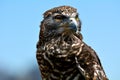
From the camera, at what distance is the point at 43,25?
28.7 ft

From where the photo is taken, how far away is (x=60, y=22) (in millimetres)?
8555

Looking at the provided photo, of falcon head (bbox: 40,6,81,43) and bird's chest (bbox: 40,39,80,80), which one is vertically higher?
A: falcon head (bbox: 40,6,81,43)

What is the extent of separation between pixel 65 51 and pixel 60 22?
42cm

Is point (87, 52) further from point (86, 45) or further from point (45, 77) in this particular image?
point (45, 77)

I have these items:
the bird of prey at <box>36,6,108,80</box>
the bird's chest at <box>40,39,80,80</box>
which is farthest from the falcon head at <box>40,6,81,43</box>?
the bird's chest at <box>40,39,80,80</box>

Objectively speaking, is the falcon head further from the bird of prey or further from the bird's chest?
the bird's chest

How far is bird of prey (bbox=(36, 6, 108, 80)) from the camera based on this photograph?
8.50m

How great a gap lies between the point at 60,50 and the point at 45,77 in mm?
557

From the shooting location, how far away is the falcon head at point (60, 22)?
8.45 m

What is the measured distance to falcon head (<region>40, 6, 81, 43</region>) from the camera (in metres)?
8.45

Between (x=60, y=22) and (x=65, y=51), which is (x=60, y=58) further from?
(x=60, y=22)

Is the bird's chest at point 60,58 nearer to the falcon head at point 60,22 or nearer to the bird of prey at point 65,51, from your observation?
the bird of prey at point 65,51

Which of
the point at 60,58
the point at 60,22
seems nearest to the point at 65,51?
the point at 60,58

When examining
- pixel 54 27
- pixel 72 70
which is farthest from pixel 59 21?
pixel 72 70
